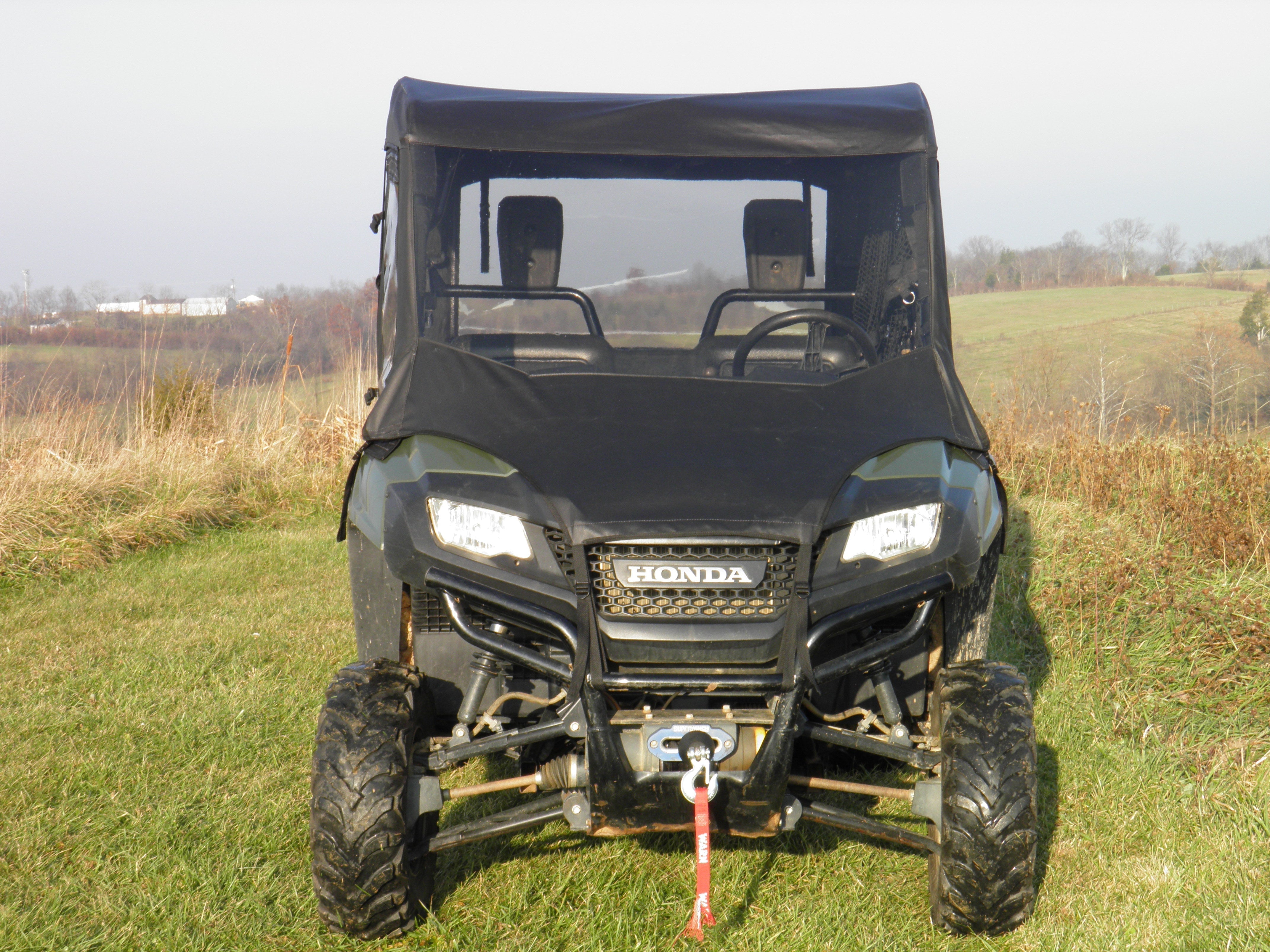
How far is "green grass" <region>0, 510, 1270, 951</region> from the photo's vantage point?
2.96m

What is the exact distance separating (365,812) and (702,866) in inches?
32.9

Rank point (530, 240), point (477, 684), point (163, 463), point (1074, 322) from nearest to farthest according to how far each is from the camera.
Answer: point (477, 684) < point (530, 240) < point (163, 463) < point (1074, 322)

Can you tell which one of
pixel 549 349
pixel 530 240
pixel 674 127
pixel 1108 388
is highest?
pixel 674 127

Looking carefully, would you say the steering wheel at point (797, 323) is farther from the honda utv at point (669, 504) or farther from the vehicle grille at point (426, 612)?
the vehicle grille at point (426, 612)

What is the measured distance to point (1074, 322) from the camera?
2011cm

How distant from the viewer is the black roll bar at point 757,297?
364cm

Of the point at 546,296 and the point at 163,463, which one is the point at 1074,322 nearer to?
the point at 163,463

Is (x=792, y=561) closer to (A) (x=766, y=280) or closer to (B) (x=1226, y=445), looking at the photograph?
(A) (x=766, y=280)

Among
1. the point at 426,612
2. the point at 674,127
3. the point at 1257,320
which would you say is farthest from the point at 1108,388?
the point at 426,612

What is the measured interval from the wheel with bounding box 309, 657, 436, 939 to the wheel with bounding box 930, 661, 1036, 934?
135cm

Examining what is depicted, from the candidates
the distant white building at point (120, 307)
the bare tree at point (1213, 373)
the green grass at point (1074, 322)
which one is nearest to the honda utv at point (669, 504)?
the green grass at point (1074, 322)

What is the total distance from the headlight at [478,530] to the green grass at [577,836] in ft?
3.61

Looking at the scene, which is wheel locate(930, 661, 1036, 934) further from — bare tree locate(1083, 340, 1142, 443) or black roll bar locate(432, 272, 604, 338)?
bare tree locate(1083, 340, 1142, 443)

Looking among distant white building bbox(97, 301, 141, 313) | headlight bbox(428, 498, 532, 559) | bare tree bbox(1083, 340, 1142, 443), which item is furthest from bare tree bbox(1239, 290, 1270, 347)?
distant white building bbox(97, 301, 141, 313)
